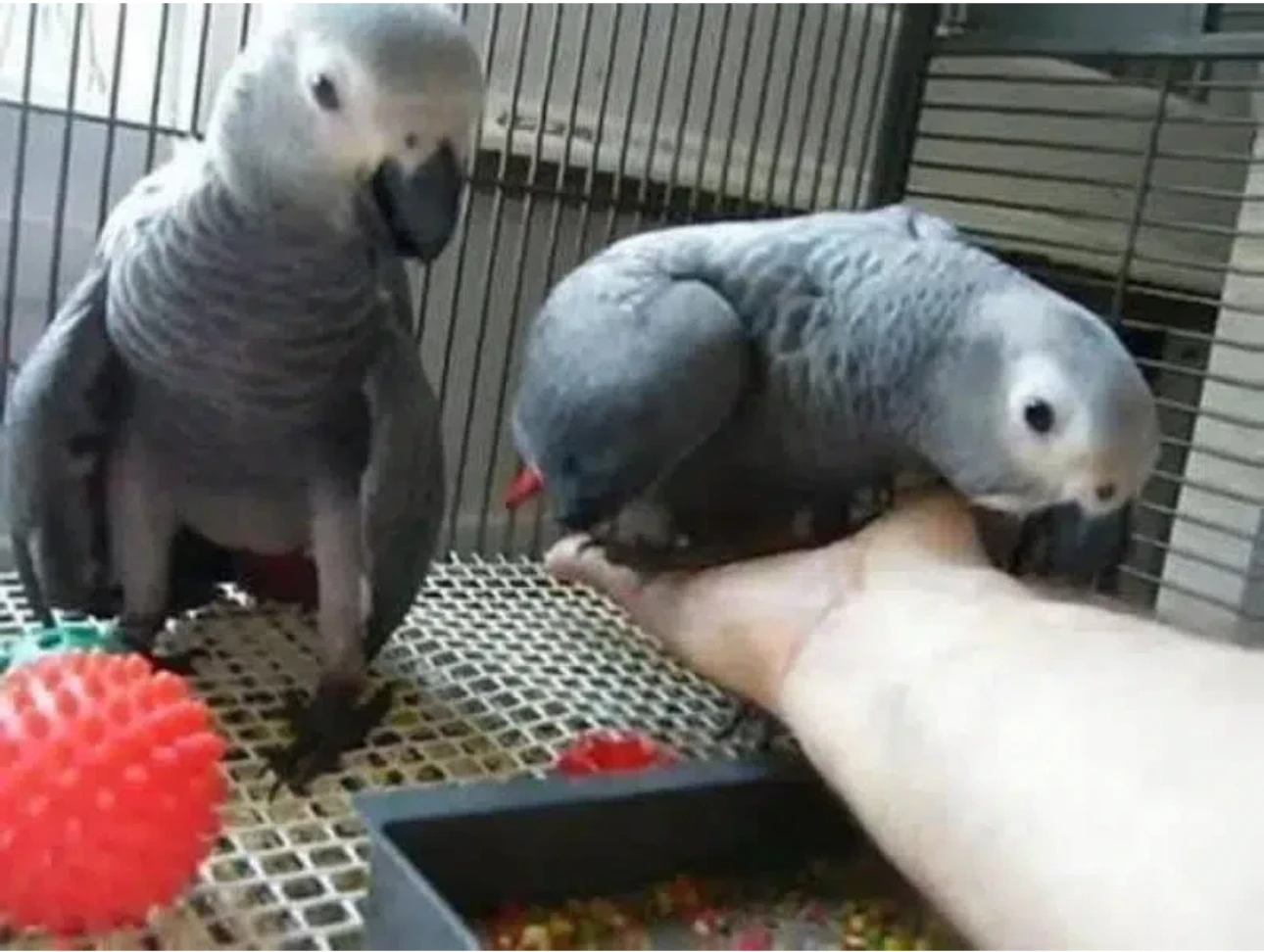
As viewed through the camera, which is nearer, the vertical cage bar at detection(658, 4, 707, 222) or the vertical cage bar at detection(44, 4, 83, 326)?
the vertical cage bar at detection(44, 4, 83, 326)

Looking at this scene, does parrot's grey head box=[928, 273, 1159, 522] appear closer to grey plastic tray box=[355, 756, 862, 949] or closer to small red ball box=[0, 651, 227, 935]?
grey plastic tray box=[355, 756, 862, 949]

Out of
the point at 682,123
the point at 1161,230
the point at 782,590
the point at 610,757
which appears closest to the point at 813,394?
the point at 782,590

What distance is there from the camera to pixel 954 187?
4.75 ft

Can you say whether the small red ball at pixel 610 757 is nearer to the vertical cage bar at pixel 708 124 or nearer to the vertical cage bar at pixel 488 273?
the vertical cage bar at pixel 488 273

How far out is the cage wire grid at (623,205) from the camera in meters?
0.91

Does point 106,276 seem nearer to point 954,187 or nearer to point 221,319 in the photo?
point 221,319

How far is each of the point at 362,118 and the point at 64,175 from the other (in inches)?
13.5

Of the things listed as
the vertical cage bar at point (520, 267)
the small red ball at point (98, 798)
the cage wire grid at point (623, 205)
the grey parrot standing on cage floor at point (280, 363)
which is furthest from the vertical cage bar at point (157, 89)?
the small red ball at point (98, 798)

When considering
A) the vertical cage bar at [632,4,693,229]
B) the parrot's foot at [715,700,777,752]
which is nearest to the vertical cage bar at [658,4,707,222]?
the vertical cage bar at [632,4,693,229]

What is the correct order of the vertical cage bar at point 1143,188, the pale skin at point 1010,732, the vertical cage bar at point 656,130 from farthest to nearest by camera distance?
the vertical cage bar at point 656,130, the vertical cage bar at point 1143,188, the pale skin at point 1010,732

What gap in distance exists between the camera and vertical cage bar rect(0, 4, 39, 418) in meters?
0.92

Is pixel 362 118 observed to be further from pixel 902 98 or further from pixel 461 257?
pixel 902 98

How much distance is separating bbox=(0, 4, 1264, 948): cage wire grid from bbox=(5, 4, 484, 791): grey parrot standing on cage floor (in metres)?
0.07

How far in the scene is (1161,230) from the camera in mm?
1355
